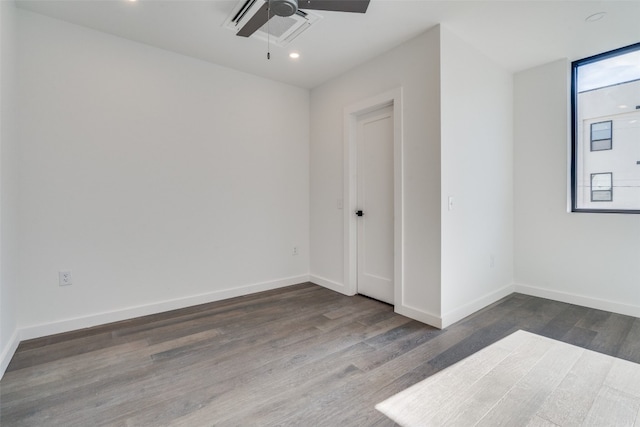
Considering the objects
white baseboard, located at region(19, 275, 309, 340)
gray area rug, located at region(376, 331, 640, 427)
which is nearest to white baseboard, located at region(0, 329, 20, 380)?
white baseboard, located at region(19, 275, 309, 340)

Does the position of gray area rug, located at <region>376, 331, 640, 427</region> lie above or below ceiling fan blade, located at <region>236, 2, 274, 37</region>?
below

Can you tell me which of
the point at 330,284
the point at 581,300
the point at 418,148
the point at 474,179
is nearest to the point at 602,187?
the point at 581,300

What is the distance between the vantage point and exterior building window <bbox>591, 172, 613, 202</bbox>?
309 cm

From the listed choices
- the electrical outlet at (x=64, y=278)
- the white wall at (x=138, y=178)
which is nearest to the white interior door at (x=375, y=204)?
the white wall at (x=138, y=178)

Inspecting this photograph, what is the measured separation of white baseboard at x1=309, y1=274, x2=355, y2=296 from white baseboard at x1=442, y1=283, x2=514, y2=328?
121 cm

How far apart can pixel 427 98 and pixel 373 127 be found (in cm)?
79

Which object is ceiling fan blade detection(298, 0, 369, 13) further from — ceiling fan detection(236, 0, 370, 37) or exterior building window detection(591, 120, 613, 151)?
exterior building window detection(591, 120, 613, 151)

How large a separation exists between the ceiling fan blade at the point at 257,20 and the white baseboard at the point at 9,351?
9.45ft

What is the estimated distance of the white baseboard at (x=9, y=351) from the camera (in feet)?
6.41

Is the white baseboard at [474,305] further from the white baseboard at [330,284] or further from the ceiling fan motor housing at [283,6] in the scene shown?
the ceiling fan motor housing at [283,6]

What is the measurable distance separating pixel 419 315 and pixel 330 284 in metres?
1.35

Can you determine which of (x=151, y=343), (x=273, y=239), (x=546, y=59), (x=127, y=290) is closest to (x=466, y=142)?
(x=546, y=59)

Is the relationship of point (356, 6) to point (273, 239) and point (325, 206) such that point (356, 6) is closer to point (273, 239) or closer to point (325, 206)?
point (325, 206)

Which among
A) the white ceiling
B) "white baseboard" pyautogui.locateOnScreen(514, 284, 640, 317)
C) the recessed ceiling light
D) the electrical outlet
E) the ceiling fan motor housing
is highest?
the white ceiling
